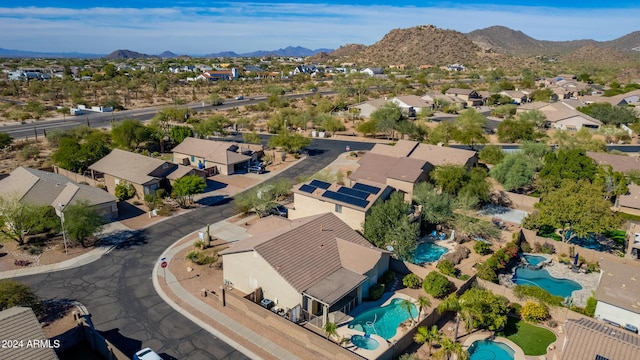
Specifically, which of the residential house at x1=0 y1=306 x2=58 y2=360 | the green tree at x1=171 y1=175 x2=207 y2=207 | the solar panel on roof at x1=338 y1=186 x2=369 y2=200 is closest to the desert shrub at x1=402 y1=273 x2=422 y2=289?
the solar panel on roof at x1=338 y1=186 x2=369 y2=200

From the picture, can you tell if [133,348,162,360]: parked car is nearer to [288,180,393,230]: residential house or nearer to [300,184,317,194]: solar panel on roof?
[288,180,393,230]: residential house

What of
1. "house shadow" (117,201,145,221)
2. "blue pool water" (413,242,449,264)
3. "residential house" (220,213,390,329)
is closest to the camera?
"residential house" (220,213,390,329)

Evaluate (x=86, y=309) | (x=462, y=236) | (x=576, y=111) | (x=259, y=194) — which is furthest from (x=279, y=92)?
(x=86, y=309)

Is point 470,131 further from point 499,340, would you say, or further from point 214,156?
point 499,340

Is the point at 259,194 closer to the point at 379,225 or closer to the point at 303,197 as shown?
the point at 303,197

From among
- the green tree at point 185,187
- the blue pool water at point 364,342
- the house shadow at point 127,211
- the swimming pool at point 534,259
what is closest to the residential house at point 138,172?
the house shadow at point 127,211

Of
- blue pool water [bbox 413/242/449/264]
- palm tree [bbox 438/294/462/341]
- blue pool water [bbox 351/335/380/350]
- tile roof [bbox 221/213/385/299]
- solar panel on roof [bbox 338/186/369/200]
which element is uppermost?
solar panel on roof [bbox 338/186/369/200]

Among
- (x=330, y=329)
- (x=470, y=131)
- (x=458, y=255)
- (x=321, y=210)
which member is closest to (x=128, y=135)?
(x=321, y=210)
